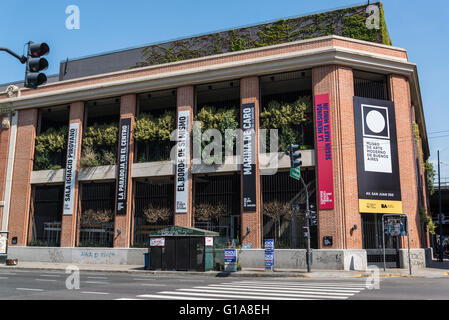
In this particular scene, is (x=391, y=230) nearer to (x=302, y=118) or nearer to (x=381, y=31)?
(x=302, y=118)

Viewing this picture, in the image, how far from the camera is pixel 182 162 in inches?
1342

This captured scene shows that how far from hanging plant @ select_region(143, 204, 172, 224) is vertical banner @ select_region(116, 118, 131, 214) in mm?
2019

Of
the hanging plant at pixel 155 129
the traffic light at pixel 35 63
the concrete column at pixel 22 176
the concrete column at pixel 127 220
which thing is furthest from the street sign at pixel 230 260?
the concrete column at pixel 22 176

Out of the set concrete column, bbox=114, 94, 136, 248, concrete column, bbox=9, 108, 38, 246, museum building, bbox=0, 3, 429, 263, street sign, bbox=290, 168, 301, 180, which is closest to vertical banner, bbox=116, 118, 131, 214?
museum building, bbox=0, 3, 429, 263

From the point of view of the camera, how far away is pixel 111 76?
3834cm

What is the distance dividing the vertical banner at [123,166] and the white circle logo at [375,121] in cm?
1947

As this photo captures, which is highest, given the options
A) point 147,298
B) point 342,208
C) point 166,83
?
point 166,83

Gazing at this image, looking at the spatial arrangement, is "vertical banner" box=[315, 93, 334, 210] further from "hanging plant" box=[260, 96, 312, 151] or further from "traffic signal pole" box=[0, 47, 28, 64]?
"traffic signal pole" box=[0, 47, 28, 64]

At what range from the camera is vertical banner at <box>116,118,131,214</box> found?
3525 centimetres

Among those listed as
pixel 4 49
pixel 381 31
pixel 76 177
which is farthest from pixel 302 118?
pixel 4 49

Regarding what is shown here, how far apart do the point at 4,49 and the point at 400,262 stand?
27.1 metres

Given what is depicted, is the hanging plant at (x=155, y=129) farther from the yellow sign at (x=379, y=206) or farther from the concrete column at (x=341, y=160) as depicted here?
the yellow sign at (x=379, y=206)

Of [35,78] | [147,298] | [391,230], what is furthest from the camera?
[391,230]

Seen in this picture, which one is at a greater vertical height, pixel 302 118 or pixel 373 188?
pixel 302 118
